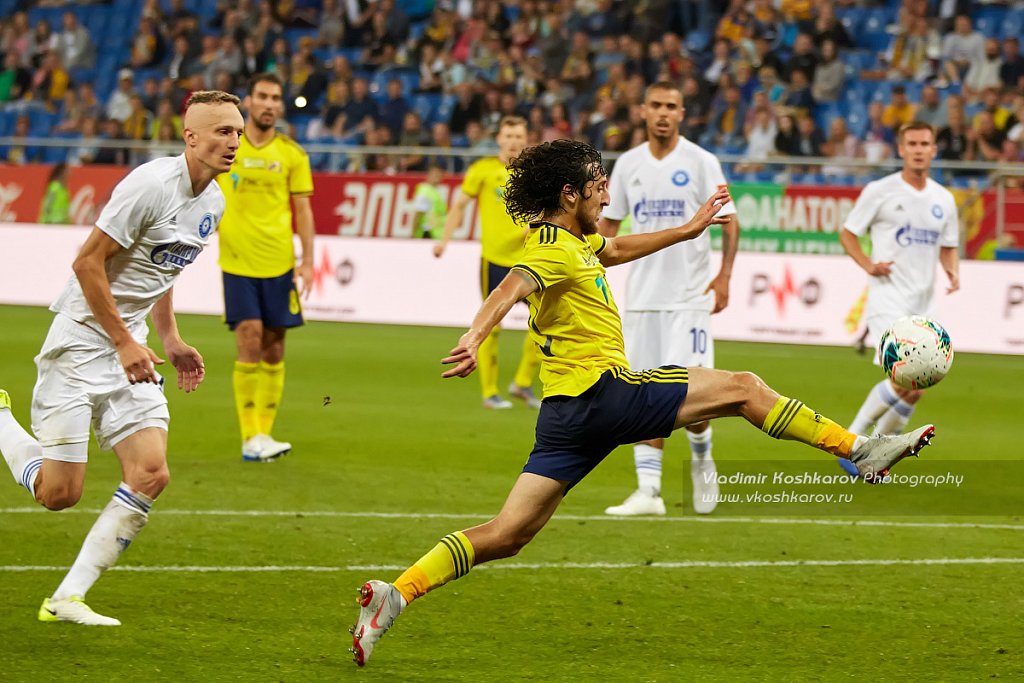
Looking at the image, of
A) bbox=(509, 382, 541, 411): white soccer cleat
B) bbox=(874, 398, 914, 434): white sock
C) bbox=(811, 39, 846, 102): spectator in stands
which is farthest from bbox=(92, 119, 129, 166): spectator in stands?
bbox=(874, 398, 914, 434): white sock

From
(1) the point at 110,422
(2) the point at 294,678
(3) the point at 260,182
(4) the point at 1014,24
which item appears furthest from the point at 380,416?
(4) the point at 1014,24

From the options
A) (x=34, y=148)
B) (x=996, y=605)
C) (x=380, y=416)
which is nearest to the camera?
(x=996, y=605)

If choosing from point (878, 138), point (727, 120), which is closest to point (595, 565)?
point (878, 138)

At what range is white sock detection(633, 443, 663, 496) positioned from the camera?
8.41 m

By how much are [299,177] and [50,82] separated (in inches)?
738

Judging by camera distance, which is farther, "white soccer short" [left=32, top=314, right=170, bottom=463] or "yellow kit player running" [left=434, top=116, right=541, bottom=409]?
"yellow kit player running" [left=434, top=116, right=541, bottom=409]

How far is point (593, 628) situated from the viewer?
5.89 meters

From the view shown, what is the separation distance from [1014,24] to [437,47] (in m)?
9.27

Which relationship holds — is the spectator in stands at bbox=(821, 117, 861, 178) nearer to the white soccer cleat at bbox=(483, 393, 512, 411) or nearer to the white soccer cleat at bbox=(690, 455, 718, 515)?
the white soccer cleat at bbox=(483, 393, 512, 411)

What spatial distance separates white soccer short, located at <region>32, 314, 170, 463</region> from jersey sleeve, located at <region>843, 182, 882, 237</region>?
5.89 m

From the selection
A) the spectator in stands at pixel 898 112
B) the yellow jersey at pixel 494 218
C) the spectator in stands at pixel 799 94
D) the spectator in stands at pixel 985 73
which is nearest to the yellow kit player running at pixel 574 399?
the yellow jersey at pixel 494 218

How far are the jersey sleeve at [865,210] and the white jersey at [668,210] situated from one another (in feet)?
6.59

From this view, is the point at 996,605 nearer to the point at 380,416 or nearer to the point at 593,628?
the point at 593,628

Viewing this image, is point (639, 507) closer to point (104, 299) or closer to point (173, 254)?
point (173, 254)
